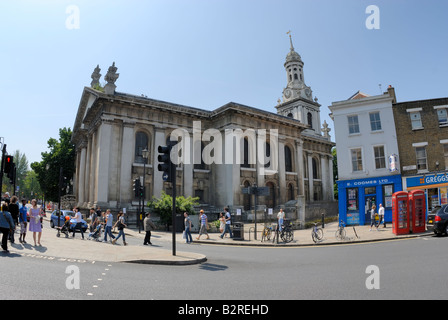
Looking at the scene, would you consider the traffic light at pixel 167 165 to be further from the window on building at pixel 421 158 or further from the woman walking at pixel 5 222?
the window on building at pixel 421 158

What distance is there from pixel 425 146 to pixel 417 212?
339 inches

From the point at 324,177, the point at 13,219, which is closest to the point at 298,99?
the point at 324,177

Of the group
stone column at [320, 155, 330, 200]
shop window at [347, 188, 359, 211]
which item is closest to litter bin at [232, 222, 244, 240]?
shop window at [347, 188, 359, 211]

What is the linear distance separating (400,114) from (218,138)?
18.2m

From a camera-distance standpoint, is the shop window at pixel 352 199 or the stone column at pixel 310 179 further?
the stone column at pixel 310 179

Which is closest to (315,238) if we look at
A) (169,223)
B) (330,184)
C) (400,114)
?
(169,223)

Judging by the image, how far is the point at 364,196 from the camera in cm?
2438

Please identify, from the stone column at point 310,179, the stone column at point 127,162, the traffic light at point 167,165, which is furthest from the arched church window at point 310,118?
the traffic light at point 167,165

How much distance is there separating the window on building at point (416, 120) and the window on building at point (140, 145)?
23.9m

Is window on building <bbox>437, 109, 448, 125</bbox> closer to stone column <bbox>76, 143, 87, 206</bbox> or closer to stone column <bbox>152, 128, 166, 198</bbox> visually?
stone column <bbox>152, 128, 166, 198</bbox>

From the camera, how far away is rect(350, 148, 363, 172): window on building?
25.4m

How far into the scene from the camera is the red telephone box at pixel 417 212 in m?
16.8

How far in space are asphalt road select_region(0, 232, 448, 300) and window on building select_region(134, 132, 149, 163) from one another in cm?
2351
